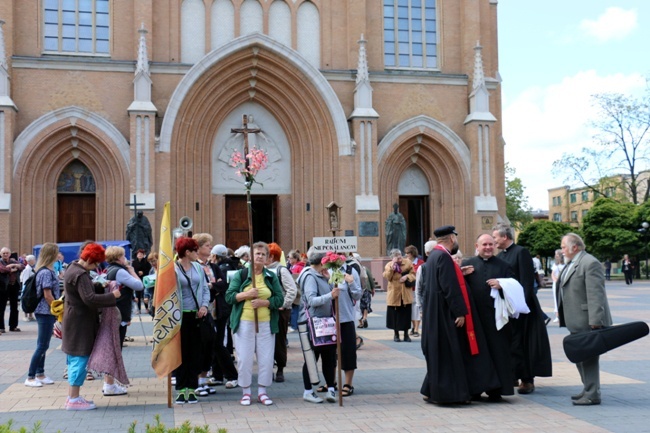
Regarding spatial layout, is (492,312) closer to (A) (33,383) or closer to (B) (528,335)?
(B) (528,335)

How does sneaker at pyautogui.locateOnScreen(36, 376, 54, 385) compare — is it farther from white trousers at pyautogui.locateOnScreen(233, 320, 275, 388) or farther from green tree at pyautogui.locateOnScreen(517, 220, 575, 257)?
green tree at pyautogui.locateOnScreen(517, 220, 575, 257)

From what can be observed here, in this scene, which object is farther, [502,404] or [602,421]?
[502,404]

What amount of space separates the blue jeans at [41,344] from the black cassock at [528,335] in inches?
237

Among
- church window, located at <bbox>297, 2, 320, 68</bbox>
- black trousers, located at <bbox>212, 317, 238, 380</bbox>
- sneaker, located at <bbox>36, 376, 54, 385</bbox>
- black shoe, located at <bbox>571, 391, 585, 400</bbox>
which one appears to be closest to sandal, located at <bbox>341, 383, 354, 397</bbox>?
black trousers, located at <bbox>212, 317, 238, 380</bbox>

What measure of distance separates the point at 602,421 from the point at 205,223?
79.7 ft

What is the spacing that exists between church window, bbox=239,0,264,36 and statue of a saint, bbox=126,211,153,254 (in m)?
9.05

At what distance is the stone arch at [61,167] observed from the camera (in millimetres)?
27891

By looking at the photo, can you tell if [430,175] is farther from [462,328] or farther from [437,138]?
[462,328]

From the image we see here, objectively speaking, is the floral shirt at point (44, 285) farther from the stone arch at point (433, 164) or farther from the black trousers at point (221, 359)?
the stone arch at point (433, 164)

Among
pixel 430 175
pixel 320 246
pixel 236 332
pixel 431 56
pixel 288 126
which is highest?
pixel 431 56

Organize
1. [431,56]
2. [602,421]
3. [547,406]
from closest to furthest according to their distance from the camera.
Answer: [602,421]
[547,406]
[431,56]

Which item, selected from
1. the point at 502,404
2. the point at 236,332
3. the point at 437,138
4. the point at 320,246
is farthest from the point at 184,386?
the point at 437,138

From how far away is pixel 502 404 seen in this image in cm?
833

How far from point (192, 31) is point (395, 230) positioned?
11667 mm
